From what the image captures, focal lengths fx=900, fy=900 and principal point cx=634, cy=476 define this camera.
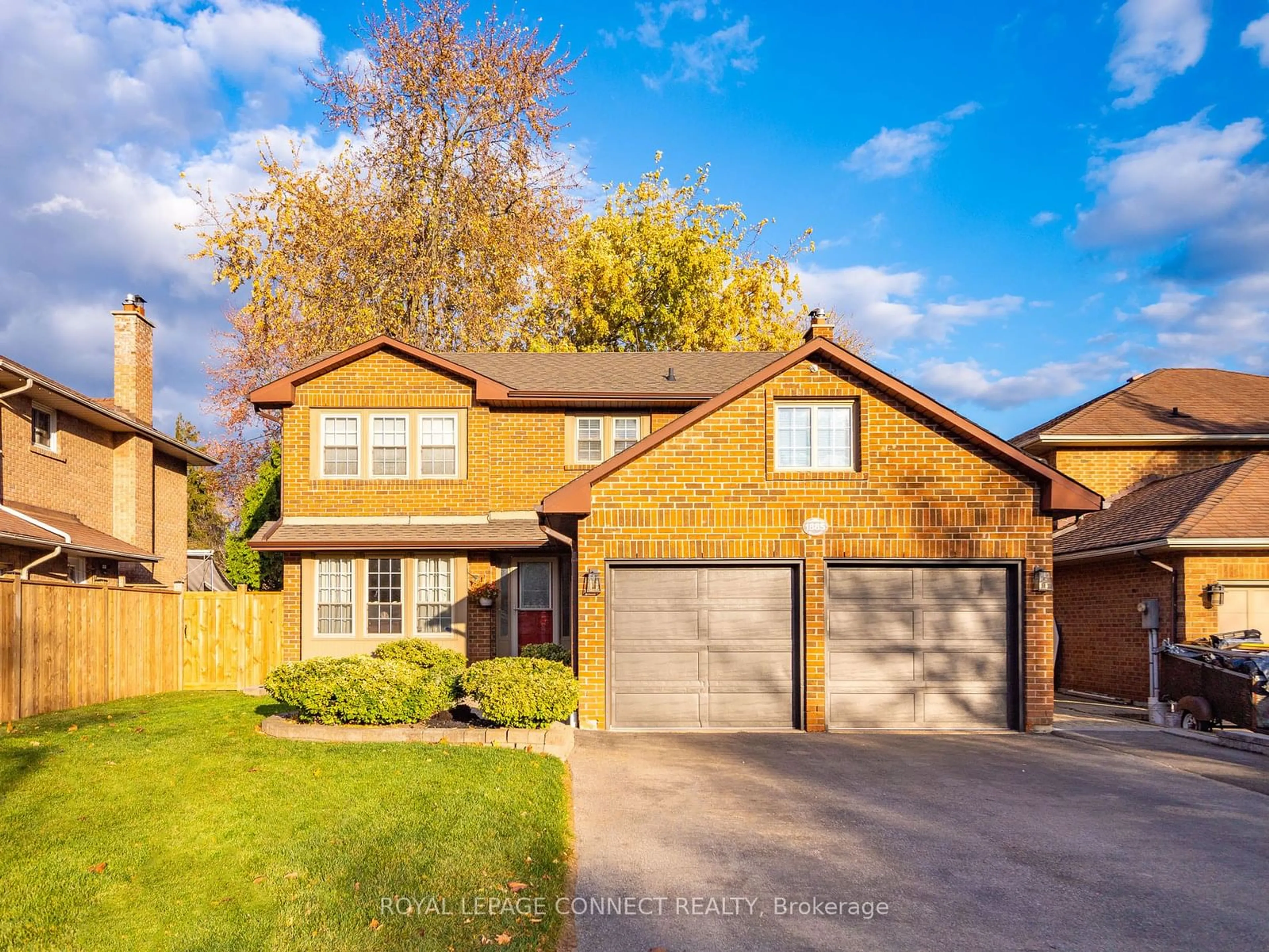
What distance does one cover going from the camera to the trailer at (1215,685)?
1222cm

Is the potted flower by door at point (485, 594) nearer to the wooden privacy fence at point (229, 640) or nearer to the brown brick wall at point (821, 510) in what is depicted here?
the wooden privacy fence at point (229, 640)

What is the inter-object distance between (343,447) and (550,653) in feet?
21.6

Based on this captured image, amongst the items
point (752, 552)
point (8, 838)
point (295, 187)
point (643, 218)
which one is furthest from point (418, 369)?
point (643, 218)

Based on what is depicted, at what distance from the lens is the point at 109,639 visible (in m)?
14.7

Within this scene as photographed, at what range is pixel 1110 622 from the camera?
56.6ft

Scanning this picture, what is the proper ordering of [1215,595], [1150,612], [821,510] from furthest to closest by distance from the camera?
[1150,612], [1215,595], [821,510]

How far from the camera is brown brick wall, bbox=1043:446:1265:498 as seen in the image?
2053cm

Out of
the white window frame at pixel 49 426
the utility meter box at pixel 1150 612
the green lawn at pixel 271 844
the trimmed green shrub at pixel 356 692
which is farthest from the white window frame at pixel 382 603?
the utility meter box at pixel 1150 612

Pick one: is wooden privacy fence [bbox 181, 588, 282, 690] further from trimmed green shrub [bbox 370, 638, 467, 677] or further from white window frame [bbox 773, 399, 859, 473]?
white window frame [bbox 773, 399, 859, 473]

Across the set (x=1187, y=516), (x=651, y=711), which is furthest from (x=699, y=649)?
(x=1187, y=516)

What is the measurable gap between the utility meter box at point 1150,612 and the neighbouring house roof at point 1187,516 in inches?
38.2

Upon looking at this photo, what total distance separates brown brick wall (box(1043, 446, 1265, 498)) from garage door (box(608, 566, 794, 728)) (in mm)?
11108

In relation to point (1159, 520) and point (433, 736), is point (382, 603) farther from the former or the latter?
point (1159, 520)

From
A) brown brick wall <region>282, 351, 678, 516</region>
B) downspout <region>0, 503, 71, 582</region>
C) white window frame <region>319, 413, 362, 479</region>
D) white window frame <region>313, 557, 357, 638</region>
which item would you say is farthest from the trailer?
downspout <region>0, 503, 71, 582</region>
